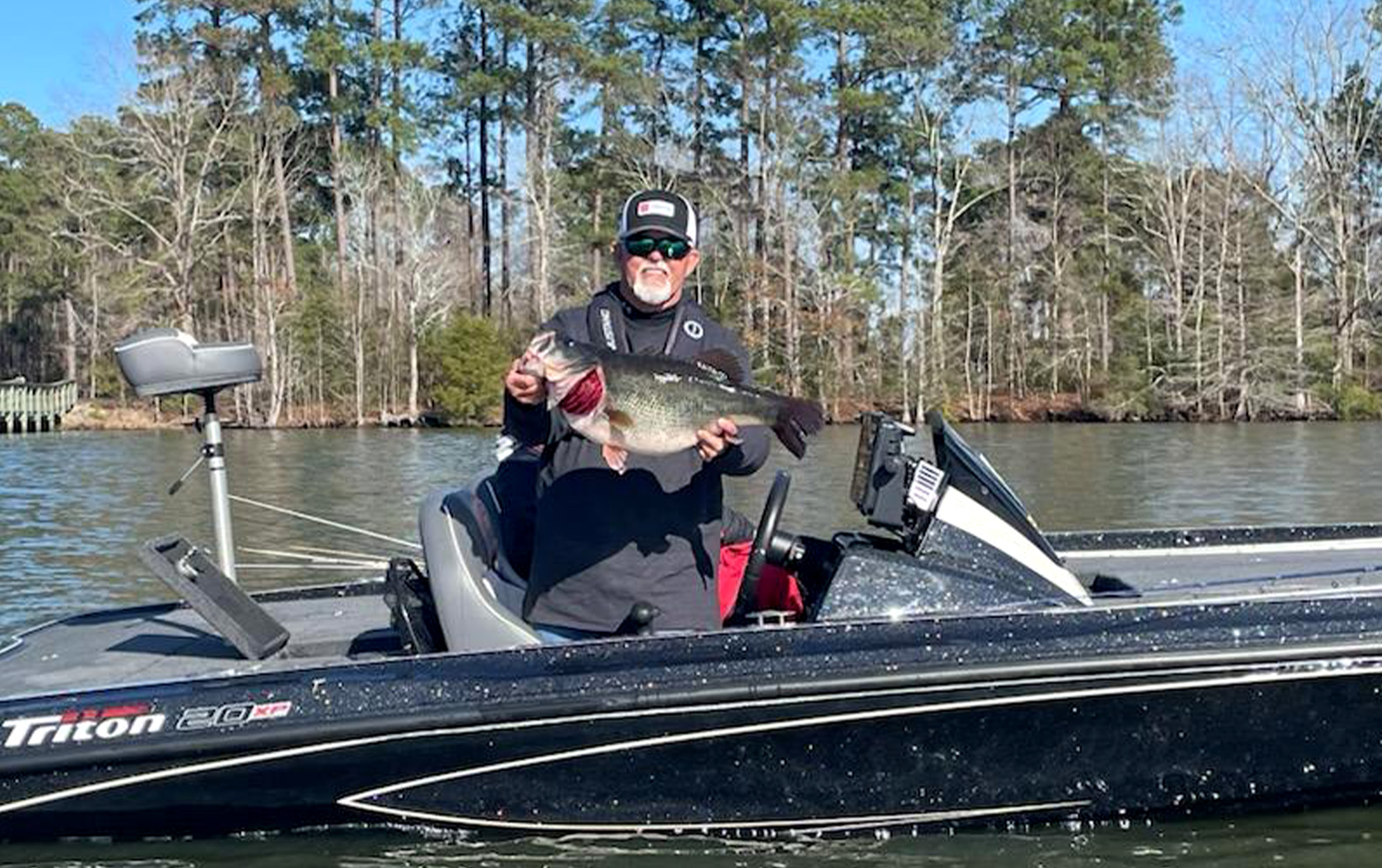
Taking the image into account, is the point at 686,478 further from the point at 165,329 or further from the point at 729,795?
the point at 165,329

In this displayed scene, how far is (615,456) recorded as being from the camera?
3699mm

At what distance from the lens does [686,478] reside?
4.00 m

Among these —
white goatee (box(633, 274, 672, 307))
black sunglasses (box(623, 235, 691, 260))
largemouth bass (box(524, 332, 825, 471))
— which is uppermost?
black sunglasses (box(623, 235, 691, 260))

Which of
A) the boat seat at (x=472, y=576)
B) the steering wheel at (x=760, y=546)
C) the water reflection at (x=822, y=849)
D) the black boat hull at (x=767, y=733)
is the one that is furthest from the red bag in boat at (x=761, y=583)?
the water reflection at (x=822, y=849)

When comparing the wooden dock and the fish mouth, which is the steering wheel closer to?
the fish mouth

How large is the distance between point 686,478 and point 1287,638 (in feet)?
5.73

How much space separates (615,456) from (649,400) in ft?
0.69

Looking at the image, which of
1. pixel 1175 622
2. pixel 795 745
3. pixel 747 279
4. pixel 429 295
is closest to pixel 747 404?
pixel 795 745

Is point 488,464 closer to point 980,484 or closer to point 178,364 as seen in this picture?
point 178,364

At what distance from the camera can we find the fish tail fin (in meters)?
3.72

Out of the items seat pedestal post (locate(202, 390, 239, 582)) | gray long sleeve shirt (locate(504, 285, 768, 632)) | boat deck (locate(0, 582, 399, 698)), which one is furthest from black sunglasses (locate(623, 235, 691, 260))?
seat pedestal post (locate(202, 390, 239, 582))

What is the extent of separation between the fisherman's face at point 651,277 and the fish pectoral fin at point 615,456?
48 centimetres

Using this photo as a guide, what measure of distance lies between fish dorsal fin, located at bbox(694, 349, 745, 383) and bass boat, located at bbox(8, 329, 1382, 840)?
795 mm

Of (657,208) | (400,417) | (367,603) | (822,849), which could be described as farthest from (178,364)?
(400,417)
